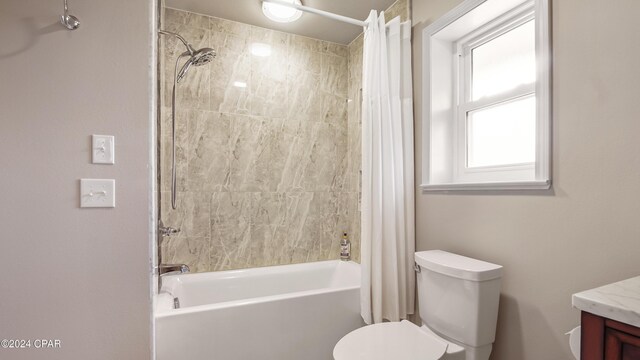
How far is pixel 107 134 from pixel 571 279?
6.13 feet

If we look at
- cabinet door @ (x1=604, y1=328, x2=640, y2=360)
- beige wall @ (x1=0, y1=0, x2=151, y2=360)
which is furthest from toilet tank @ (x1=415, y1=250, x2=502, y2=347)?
beige wall @ (x1=0, y1=0, x2=151, y2=360)

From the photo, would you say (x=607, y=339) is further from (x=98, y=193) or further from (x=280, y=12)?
(x=280, y=12)

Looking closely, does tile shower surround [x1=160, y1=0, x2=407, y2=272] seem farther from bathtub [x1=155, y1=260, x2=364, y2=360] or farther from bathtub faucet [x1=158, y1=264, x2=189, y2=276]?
bathtub faucet [x1=158, y1=264, x2=189, y2=276]

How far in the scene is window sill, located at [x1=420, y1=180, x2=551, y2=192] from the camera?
1.16 m

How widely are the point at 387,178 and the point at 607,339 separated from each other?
1204 millimetres

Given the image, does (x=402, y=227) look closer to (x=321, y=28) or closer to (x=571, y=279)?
(x=571, y=279)

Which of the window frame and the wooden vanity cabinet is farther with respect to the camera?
the window frame

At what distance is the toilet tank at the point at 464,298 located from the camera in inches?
47.8

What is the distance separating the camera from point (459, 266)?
128cm

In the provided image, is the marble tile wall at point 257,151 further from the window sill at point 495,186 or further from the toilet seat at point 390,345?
the toilet seat at point 390,345

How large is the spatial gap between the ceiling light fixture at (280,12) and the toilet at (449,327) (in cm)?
194

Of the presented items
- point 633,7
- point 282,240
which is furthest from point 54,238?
point 633,7

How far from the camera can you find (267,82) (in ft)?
7.87

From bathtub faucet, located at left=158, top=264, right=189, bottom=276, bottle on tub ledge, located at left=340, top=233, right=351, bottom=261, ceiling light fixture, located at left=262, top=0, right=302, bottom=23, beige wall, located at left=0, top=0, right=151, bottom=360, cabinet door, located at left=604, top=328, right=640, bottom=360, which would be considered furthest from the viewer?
bottle on tub ledge, located at left=340, top=233, right=351, bottom=261
